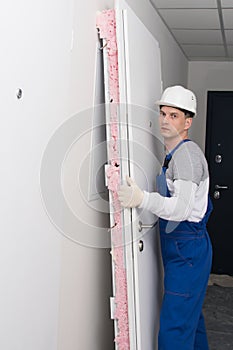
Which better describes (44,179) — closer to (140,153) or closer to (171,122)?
(140,153)

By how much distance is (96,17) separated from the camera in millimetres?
2314

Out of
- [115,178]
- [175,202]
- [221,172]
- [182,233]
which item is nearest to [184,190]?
[175,202]

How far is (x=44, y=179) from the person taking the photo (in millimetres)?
1825

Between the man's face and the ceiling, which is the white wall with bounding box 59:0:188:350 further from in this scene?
the ceiling

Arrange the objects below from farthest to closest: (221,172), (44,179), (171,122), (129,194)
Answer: (221,172) → (171,122) → (129,194) → (44,179)

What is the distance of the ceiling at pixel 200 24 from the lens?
141 inches

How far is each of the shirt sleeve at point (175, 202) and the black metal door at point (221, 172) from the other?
126 inches

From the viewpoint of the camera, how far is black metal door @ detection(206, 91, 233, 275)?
5.64 m

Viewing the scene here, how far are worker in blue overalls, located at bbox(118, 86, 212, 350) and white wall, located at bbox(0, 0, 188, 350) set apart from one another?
0.32m

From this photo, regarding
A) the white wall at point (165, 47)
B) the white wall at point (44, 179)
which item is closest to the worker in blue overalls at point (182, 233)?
the white wall at point (44, 179)

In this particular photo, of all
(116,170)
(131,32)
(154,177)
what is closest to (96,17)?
(131,32)

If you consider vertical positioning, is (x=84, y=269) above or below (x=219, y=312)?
above

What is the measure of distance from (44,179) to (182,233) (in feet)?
3.15

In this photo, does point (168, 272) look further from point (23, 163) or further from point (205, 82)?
point (205, 82)
